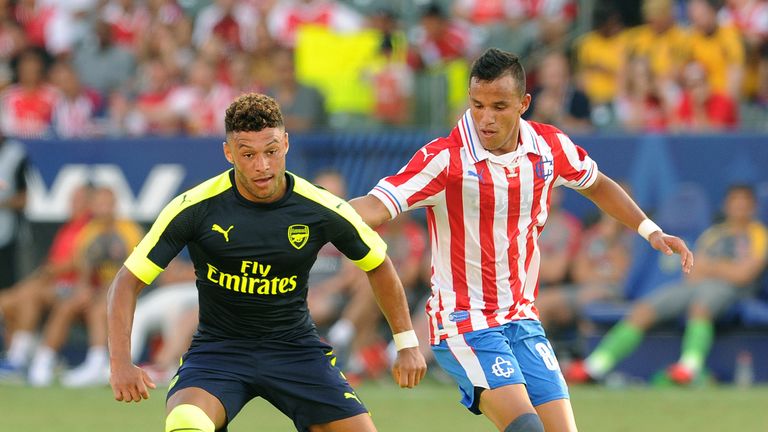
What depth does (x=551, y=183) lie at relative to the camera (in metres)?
6.81

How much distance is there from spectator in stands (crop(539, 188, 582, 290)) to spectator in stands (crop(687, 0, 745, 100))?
6.42 ft

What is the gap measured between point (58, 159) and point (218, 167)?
1648 mm

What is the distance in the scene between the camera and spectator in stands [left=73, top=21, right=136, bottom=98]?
1623cm

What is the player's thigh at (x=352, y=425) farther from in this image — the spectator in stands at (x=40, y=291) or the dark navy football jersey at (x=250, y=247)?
the spectator in stands at (x=40, y=291)

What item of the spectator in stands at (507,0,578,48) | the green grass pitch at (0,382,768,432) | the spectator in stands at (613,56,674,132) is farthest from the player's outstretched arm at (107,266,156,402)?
the spectator in stands at (507,0,578,48)

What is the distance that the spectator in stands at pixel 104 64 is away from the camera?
16234 millimetres

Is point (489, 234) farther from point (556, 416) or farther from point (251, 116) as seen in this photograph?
point (251, 116)

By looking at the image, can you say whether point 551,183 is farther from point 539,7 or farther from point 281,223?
point 539,7

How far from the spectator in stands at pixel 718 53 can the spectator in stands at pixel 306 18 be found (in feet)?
12.9

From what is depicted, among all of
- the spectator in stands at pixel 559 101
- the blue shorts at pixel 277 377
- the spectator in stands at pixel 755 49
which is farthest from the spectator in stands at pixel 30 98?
the blue shorts at pixel 277 377

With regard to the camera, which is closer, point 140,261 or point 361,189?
point 140,261

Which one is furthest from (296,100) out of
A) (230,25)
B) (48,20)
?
(48,20)

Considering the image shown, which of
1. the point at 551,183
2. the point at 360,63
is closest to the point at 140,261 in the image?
the point at 551,183

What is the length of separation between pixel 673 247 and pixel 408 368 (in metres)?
1.44
